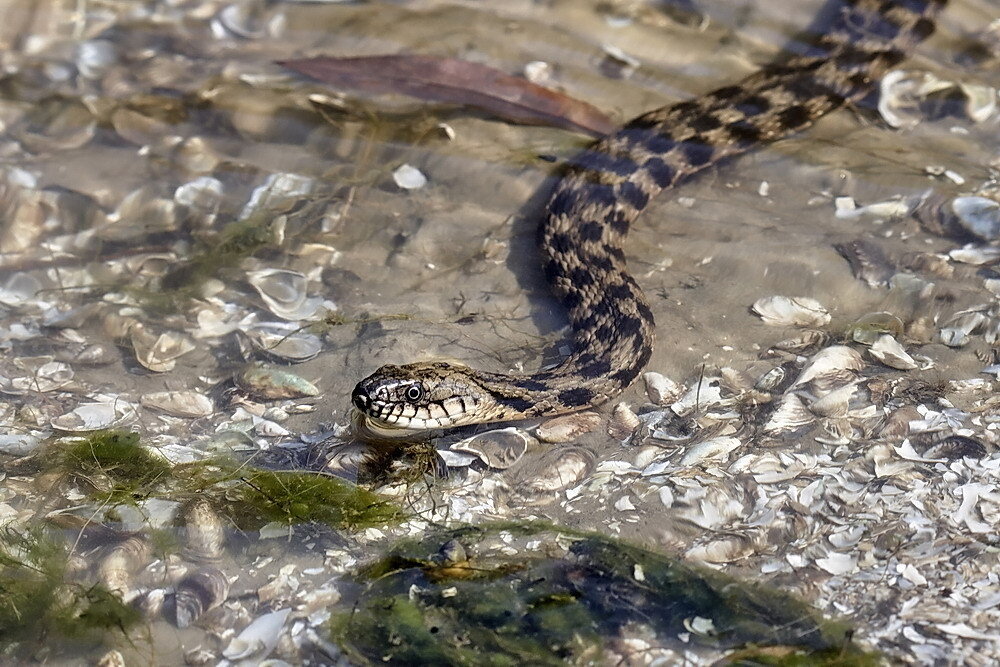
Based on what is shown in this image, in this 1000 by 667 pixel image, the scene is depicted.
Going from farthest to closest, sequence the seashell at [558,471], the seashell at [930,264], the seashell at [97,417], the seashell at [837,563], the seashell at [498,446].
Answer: the seashell at [930,264], the seashell at [97,417], the seashell at [498,446], the seashell at [558,471], the seashell at [837,563]

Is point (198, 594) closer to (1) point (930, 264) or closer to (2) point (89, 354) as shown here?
(2) point (89, 354)

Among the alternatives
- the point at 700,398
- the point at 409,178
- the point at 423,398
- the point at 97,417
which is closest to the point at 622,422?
the point at 700,398

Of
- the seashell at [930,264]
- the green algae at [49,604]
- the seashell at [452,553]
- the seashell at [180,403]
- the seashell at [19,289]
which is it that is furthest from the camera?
the seashell at [19,289]

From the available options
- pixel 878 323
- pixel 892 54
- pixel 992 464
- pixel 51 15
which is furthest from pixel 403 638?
pixel 51 15

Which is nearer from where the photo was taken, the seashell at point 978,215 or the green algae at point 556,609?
the green algae at point 556,609

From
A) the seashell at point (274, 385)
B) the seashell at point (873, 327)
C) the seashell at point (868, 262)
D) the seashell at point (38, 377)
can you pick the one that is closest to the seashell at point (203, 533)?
the seashell at point (274, 385)

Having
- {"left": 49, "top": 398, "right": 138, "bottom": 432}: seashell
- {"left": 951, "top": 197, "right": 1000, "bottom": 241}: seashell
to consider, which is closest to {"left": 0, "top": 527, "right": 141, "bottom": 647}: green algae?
{"left": 49, "top": 398, "right": 138, "bottom": 432}: seashell

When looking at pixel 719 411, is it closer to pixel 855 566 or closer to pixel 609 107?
pixel 855 566

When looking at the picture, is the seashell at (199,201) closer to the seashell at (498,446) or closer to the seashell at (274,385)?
the seashell at (274,385)
